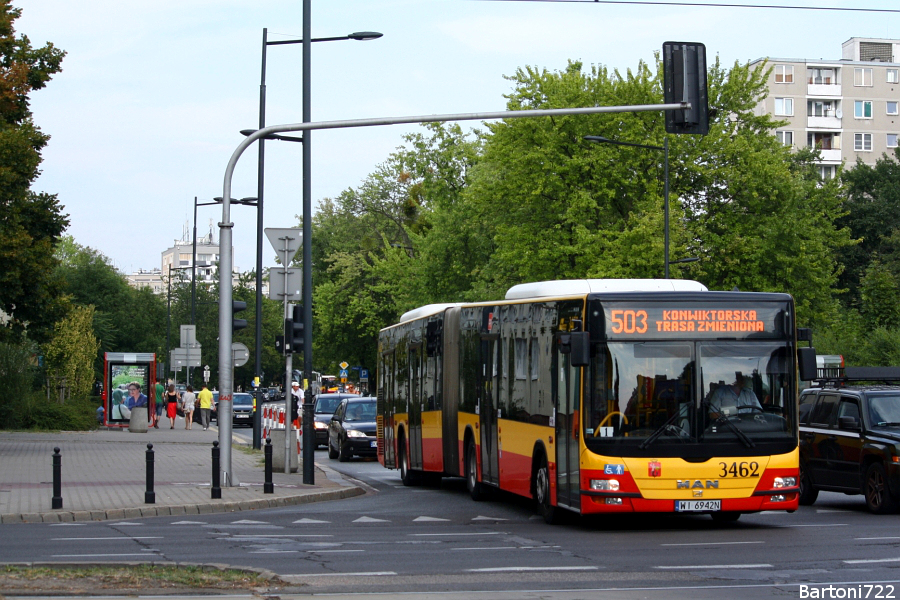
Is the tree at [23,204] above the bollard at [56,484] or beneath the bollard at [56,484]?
above

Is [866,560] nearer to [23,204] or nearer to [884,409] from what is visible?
[884,409]

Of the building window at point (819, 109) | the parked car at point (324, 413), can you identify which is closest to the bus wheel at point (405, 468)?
the parked car at point (324, 413)

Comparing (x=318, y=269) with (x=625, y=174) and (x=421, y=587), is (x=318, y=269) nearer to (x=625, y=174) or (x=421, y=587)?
(x=625, y=174)

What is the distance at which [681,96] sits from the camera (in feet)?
57.4

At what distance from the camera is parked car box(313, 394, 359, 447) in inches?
1486

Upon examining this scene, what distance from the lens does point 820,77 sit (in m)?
106

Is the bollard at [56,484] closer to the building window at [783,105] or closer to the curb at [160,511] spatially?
the curb at [160,511]

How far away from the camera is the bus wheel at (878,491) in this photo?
17.1 m

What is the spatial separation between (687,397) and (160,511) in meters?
7.38

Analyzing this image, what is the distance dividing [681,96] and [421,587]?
9.42 m

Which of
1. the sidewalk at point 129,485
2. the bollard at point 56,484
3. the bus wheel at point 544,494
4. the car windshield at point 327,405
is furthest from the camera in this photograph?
the car windshield at point 327,405

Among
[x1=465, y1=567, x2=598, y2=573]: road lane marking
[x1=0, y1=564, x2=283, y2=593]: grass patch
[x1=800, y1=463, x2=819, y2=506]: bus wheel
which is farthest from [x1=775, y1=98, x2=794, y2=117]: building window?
[x1=0, y1=564, x2=283, y2=593]: grass patch

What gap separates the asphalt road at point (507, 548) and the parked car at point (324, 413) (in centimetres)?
1897

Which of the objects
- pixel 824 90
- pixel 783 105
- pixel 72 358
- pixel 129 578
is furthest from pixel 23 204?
pixel 824 90
